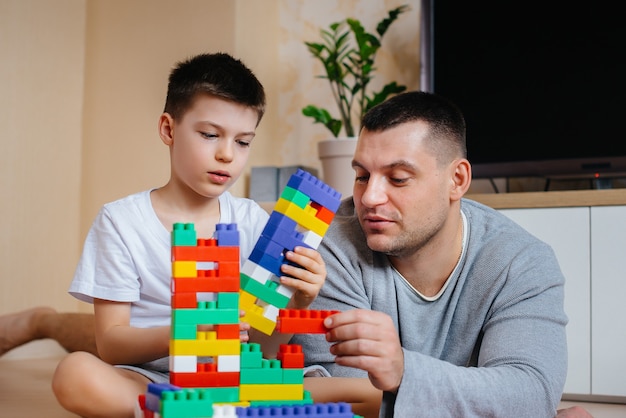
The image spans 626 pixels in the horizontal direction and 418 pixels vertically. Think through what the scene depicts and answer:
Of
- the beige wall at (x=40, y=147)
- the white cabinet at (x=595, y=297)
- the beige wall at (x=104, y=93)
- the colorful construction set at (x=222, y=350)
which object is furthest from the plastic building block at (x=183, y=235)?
the beige wall at (x=40, y=147)

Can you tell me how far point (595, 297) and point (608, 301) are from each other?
0.04 metres

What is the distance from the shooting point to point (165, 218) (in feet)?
4.99

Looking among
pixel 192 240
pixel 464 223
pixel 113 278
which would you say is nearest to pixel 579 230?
pixel 464 223

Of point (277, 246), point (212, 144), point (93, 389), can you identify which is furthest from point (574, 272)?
point (93, 389)

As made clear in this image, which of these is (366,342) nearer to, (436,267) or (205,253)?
(205,253)

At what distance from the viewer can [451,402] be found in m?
1.20

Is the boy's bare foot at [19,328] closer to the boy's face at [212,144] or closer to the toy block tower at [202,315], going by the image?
the boy's face at [212,144]

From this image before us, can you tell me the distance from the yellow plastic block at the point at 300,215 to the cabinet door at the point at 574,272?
130 cm

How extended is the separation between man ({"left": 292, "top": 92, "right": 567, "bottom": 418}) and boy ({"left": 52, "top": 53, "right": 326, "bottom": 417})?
22 centimetres

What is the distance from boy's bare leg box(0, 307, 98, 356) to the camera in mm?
2252

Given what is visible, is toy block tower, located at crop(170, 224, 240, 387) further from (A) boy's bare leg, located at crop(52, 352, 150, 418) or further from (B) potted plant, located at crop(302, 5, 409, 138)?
(B) potted plant, located at crop(302, 5, 409, 138)

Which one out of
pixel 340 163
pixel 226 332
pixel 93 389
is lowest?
pixel 93 389

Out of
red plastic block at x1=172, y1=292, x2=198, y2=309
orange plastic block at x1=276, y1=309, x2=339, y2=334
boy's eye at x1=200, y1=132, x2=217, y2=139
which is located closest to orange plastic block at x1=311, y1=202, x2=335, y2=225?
orange plastic block at x1=276, y1=309, x2=339, y2=334

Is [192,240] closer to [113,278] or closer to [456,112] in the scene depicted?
[113,278]
